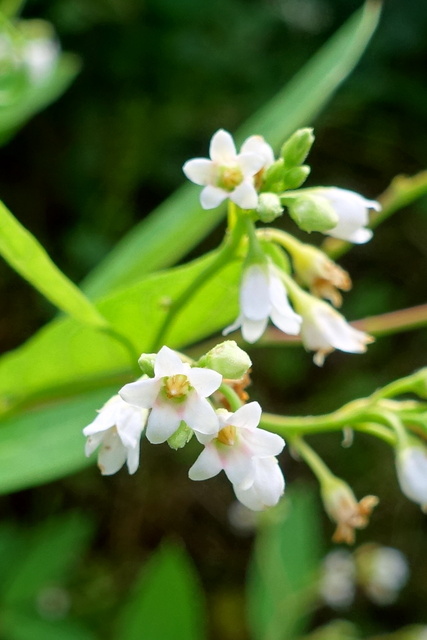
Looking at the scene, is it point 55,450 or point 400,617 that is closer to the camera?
point 55,450

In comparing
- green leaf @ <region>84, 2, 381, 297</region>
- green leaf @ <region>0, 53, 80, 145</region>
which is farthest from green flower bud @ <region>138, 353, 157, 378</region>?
green leaf @ <region>0, 53, 80, 145</region>

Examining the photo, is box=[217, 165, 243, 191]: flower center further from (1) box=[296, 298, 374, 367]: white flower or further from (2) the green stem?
(1) box=[296, 298, 374, 367]: white flower

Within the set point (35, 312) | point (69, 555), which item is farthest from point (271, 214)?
point (35, 312)

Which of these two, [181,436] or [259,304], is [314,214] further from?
[181,436]

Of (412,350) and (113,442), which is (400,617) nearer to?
(412,350)

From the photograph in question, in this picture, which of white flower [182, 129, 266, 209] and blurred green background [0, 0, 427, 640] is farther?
blurred green background [0, 0, 427, 640]
